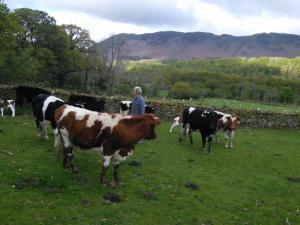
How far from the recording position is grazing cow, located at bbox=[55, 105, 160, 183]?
37.9ft

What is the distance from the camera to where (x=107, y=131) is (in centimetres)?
1155

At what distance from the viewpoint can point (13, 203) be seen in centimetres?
1002

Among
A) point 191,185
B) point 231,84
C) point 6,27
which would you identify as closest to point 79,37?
point 6,27

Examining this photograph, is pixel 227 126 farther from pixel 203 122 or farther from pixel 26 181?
pixel 26 181

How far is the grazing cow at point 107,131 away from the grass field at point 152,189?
3.58 ft

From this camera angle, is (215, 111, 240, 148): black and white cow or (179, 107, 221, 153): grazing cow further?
(215, 111, 240, 148): black and white cow

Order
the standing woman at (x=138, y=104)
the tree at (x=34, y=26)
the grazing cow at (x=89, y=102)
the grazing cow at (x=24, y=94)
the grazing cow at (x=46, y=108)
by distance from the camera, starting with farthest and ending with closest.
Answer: the tree at (x=34, y=26) < the grazing cow at (x=24, y=94) < the grazing cow at (x=89, y=102) < the grazing cow at (x=46, y=108) < the standing woman at (x=138, y=104)

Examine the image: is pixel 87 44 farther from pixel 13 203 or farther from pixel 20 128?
pixel 13 203

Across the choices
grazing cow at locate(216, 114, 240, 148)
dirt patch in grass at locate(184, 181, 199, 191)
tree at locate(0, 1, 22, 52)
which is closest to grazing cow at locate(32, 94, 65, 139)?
dirt patch in grass at locate(184, 181, 199, 191)

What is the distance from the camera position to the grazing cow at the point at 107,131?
1156 cm

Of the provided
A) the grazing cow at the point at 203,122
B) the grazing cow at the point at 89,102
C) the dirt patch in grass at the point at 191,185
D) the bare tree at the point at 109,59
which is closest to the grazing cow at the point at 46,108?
the grazing cow at the point at 89,102

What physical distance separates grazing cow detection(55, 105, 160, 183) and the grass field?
109 centimetres

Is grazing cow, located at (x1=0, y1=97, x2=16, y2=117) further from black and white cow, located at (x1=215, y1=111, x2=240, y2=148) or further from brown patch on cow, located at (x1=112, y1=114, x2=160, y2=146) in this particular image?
brown patch on cow, located at (x1=112, y1=114, x2=160, y2=146)

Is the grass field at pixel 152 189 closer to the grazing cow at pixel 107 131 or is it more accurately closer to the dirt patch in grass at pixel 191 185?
the dirt patch in grass at pixel 191 185
